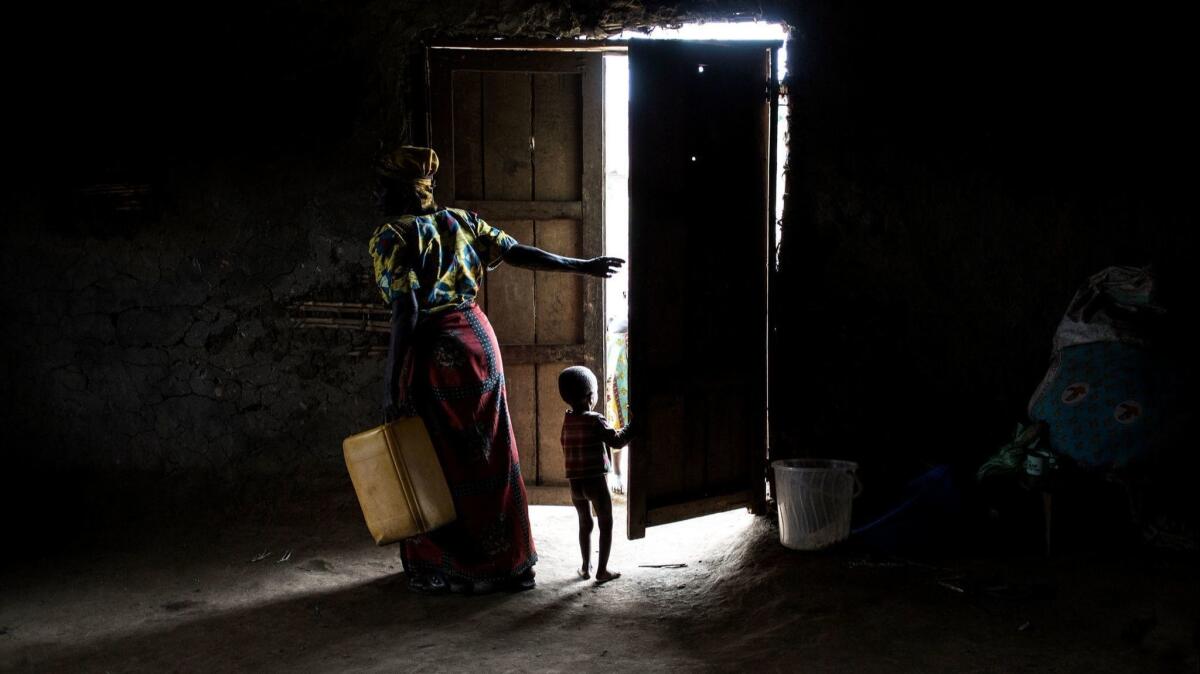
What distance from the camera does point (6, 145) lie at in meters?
4.61

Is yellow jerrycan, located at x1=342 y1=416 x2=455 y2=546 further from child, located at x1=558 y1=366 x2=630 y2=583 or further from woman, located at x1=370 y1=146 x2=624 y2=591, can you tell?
child, located at x1=558 y1=366 x2=630 y2=583

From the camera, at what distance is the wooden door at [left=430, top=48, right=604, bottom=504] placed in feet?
Answer: 15.9

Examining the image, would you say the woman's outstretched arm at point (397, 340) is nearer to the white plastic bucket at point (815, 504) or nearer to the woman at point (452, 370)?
the woman at point (452, 370)

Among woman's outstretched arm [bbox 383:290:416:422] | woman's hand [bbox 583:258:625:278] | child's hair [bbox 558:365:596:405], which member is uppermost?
woman's hand [bbox 583:258:625:278]

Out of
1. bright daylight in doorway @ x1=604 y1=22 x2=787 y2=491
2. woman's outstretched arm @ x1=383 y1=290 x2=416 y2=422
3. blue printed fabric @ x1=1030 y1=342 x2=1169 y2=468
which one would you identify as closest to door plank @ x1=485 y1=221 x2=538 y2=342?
bright daylight in doorway @ x1=604 y1=22 x2=787 y2=491

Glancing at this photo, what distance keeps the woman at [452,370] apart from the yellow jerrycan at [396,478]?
21 cm

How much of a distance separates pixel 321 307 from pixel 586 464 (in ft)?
5.77

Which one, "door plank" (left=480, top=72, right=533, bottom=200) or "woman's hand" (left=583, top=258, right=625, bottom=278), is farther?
"door plank" (left=480, top=72, right=533, bottom=200)

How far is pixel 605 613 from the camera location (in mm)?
3631

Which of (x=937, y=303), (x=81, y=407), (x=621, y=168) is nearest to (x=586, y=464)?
(x=937, y=303)

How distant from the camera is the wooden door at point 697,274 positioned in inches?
163

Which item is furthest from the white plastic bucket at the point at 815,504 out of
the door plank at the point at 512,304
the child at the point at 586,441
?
the door plank at the point at 512,304

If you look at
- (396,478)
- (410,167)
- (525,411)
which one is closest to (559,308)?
(525,411)

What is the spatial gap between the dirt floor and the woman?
0.15m
